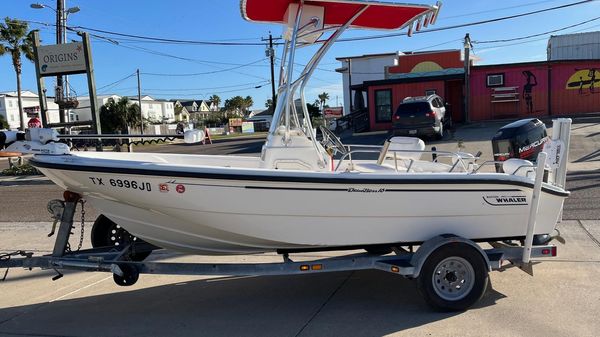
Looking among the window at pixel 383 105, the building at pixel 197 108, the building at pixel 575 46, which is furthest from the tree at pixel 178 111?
the window at pixel 383 105

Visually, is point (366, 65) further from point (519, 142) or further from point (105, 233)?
point (105, 233)

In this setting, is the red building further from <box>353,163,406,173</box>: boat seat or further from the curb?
<box>353,163,406,173</box>: boat seat

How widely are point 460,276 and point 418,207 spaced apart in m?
0.71

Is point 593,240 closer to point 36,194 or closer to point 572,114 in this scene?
point 36,194

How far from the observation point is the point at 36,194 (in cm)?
1208

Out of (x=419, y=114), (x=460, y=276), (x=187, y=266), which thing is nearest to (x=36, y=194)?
(x=187, y=266)

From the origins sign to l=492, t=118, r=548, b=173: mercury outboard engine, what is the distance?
512 inches

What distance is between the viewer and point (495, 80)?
24.9m

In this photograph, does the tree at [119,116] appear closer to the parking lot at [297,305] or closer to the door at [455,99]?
the door at [455,99]

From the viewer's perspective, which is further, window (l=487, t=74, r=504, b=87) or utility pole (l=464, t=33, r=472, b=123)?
window (l=487, t=74, r=504, b=87)

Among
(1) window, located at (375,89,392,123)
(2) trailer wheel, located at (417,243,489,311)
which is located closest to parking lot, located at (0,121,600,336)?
(2) trailer wheel, located at (417,243,489,311)

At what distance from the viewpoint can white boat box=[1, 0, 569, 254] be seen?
4.04m

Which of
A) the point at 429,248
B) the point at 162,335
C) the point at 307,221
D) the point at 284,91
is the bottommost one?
the point at 162,335

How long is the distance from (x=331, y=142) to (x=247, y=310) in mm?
1923
